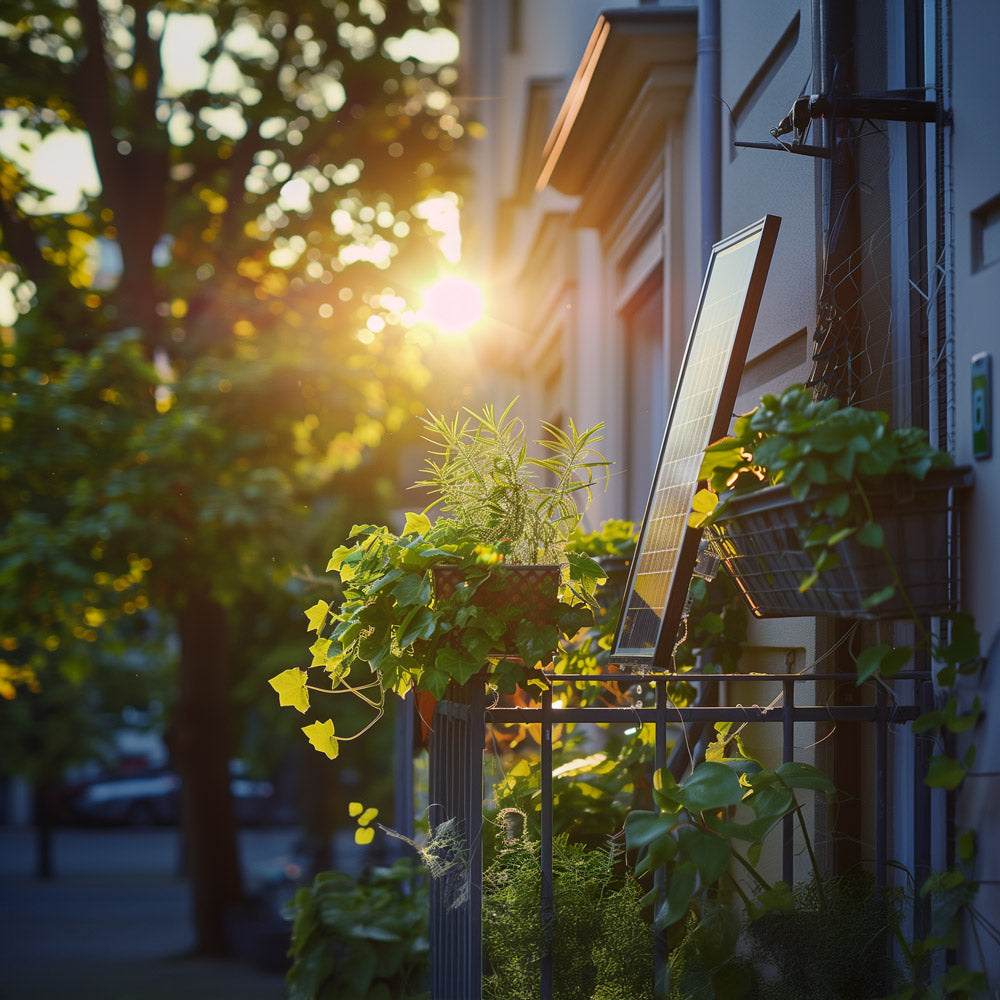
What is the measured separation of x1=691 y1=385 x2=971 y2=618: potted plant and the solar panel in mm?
345

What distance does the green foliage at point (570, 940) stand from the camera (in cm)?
204

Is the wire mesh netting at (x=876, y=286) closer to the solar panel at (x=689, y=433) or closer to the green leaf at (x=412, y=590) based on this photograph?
the solar panel at (x=689, y=433)

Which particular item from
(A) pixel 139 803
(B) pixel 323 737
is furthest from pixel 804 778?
(A) pixel 139 803

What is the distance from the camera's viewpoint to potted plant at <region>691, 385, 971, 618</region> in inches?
63.6

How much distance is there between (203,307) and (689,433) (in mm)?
7874

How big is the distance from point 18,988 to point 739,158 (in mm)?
10650

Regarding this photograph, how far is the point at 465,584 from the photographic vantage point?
204 centimetres

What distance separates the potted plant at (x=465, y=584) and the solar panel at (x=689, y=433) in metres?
0.17

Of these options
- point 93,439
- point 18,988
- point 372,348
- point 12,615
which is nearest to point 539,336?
point 372,348

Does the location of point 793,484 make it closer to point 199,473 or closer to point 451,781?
point 451,781

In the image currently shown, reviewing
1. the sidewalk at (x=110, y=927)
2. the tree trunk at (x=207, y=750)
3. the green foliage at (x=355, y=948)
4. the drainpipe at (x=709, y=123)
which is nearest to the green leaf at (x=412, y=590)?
the green foliage at (x=355, y=948)

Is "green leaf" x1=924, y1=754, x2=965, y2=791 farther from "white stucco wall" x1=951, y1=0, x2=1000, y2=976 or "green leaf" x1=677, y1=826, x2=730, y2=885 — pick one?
"green leaf" x1=677, y1=826, x2=730, y2=885

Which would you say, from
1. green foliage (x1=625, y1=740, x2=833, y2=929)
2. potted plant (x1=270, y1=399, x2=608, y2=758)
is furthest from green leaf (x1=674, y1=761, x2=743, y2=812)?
potted plant (x1=270, y1=399, x2=608, y2=758)

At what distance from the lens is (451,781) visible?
7.52 ft
